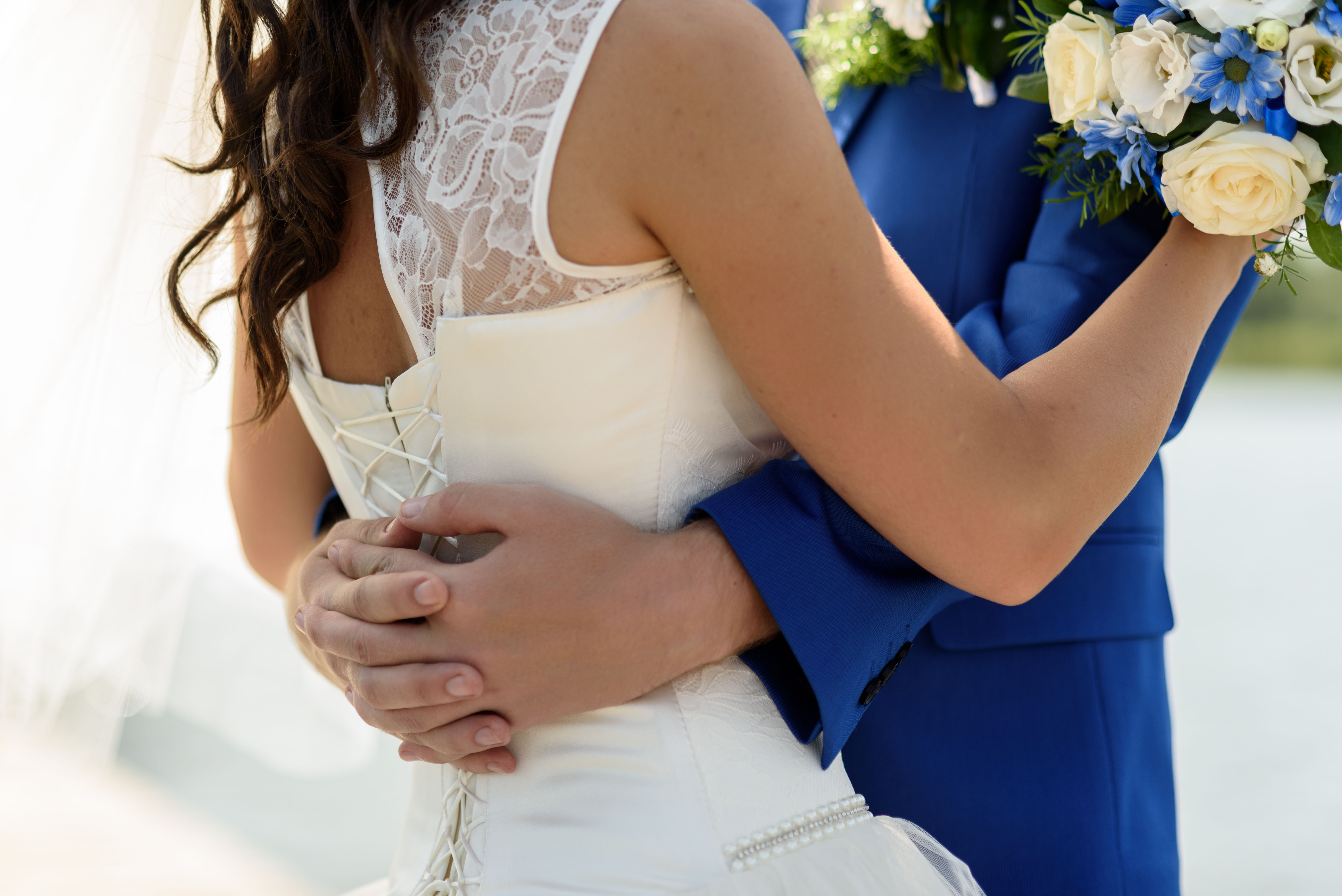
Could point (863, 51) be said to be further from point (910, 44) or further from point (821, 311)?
point (821, 311)

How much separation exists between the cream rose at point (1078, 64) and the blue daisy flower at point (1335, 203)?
0.75 feet

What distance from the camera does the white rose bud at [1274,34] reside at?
1011mm

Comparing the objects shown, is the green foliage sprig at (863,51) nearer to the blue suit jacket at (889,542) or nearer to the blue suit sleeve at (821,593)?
the blue suit jacket at (889,542)

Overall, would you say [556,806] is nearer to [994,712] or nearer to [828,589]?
[828,589]

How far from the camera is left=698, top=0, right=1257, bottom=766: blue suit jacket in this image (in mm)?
1022

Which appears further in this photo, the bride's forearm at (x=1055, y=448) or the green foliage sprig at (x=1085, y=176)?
the green foliage sprig at (x=1085, y=176)

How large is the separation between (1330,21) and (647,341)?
69cm

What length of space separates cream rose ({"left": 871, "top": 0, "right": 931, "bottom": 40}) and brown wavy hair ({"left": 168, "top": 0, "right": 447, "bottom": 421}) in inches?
25.6

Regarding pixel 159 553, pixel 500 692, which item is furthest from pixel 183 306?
pixel 159 553

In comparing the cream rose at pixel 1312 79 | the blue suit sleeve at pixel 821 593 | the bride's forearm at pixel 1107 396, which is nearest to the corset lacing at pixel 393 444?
the blue suit sleeve at pixel 821 593

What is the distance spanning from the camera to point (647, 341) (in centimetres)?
96

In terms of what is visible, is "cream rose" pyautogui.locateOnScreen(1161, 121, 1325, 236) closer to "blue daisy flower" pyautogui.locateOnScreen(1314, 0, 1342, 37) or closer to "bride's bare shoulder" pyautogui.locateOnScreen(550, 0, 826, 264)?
"blue daisy flower" pyautogui.locateOnScreen(1314, 0, 1342, 37)

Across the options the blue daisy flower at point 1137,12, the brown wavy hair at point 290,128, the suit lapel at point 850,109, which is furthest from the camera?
the suit lapel at point 850,109

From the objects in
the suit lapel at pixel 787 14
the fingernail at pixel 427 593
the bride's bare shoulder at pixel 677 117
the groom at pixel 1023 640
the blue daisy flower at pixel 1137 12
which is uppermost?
the bride's bare shoulder at pixel 677 117
